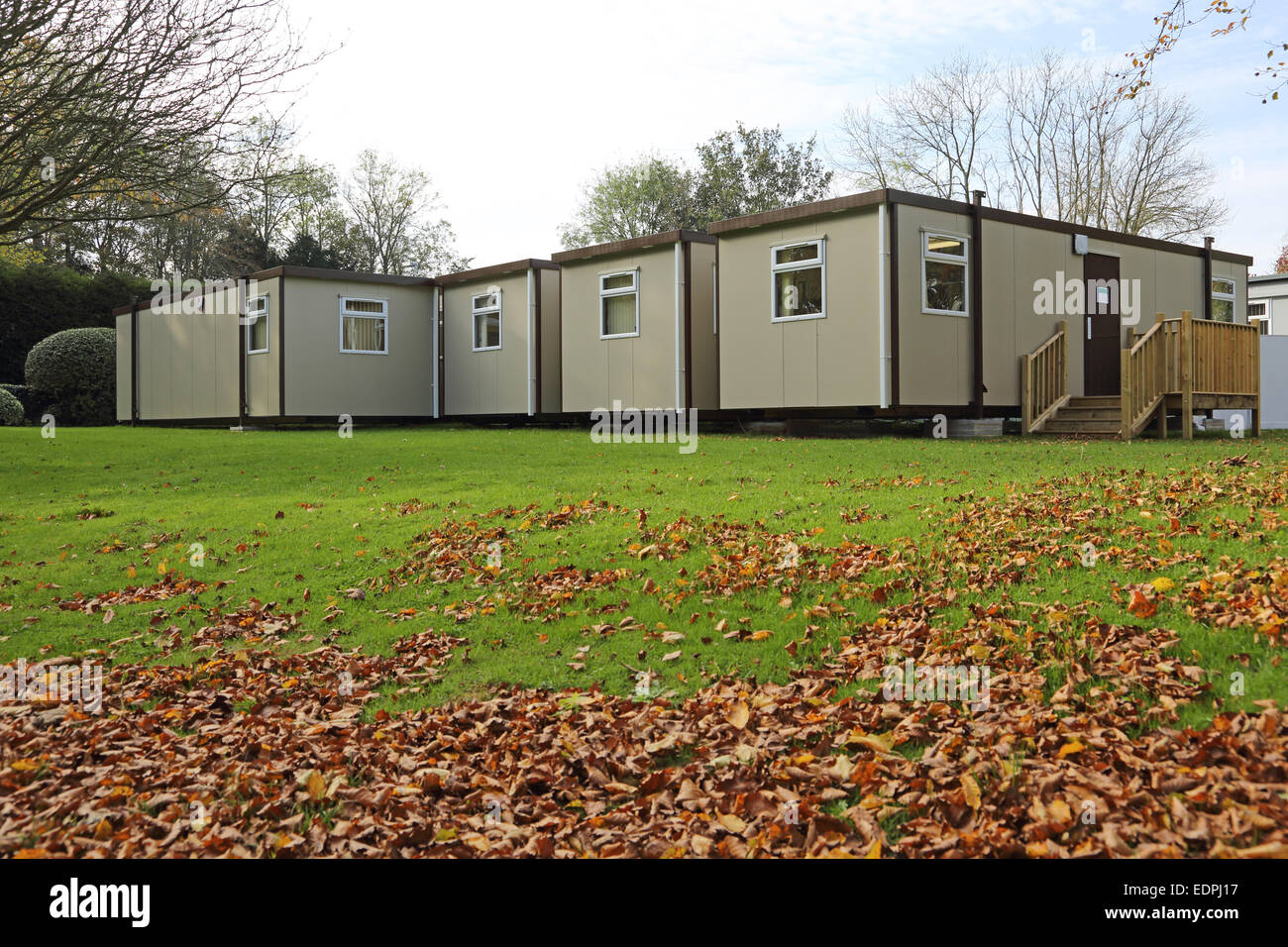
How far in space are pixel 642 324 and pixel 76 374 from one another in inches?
649

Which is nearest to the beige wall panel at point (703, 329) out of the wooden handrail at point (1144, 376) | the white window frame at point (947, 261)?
the white window frame at point (947, 261)

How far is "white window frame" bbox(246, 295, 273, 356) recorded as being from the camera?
21625 mm

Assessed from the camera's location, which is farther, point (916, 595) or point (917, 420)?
point (917, 420)

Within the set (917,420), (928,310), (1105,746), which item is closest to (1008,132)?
(917,420)

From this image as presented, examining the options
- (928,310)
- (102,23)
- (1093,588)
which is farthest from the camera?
(928,310)

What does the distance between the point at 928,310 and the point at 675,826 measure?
43.4 feet

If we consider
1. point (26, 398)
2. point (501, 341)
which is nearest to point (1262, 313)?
point (501, 341)

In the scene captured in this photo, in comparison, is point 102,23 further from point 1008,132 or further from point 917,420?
point 1008,132

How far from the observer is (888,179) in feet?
112

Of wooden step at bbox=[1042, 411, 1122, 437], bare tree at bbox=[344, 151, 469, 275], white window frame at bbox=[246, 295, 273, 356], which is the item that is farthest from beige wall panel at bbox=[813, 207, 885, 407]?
bare tree at bbox=[344, 151, 469, 275]

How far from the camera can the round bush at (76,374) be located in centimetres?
2630

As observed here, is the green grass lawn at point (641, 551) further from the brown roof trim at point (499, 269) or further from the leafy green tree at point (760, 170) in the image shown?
the leafy green tree at point (760, 170)

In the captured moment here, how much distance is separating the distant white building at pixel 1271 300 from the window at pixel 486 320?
20897 mm

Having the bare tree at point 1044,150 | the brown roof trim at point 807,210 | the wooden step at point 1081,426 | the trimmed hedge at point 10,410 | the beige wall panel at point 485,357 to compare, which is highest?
the bare tree at point 1044,150
